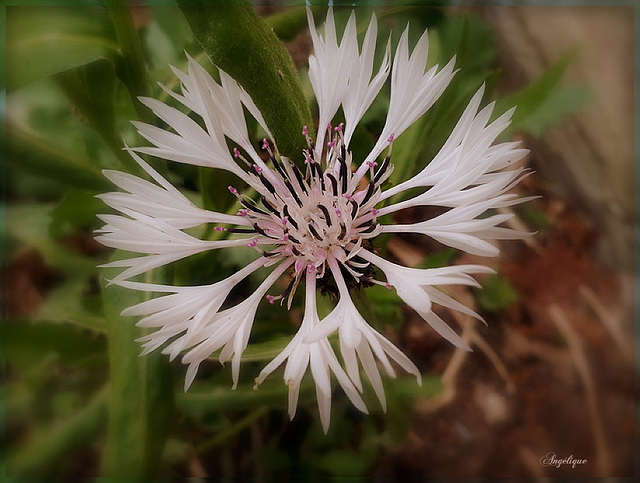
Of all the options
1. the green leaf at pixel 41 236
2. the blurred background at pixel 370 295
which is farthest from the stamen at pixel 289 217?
the green leaf at pixel 41 236

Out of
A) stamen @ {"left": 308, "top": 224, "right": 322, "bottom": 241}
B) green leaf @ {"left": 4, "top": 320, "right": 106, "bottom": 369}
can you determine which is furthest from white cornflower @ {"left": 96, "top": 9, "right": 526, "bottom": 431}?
green leaf @ {"left": 4, "top": 320, "right": 106, "bottom": 369}

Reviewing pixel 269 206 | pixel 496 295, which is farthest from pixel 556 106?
pixel 269 206

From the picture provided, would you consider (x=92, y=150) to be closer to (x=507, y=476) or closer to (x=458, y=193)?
(x=458, y=193)

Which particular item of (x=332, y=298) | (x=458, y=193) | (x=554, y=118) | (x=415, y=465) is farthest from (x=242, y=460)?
(x=554, y=118)

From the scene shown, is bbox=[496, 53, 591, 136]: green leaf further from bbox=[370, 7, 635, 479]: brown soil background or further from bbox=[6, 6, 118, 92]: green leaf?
bbox=[6, 6, 118, 92]: green leaf

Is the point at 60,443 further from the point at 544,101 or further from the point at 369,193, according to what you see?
the point at 544,101

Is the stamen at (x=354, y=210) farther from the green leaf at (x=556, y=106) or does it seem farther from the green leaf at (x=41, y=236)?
the green leaf at (x=41, y=236)

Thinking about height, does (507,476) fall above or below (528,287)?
below
